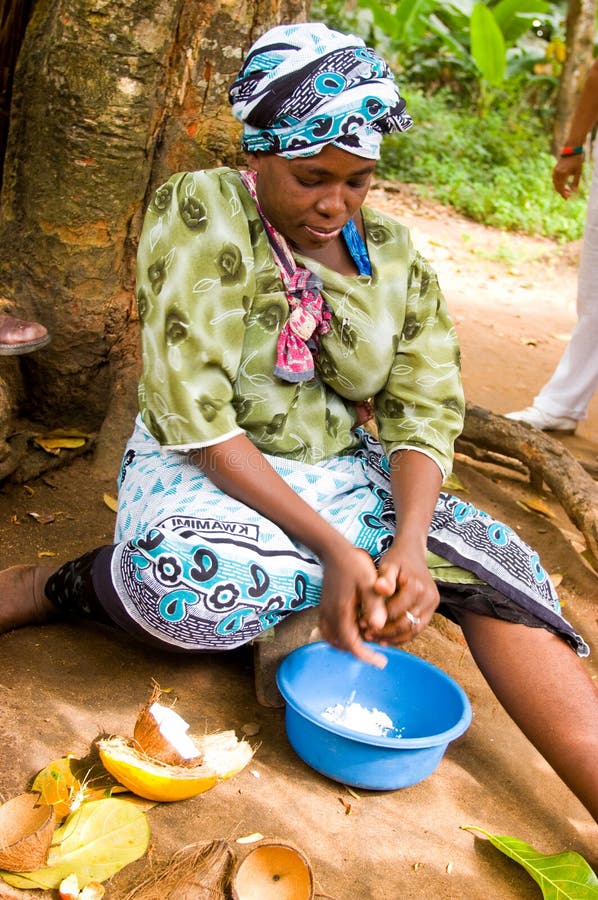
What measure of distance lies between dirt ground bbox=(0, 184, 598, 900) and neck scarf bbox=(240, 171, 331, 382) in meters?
0.80

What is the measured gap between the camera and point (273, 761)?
2.15 metres

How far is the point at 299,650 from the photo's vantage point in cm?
222

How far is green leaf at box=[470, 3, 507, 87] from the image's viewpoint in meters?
9.96

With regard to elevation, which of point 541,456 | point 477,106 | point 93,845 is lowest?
point 93,845

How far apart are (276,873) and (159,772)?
315 millimetres

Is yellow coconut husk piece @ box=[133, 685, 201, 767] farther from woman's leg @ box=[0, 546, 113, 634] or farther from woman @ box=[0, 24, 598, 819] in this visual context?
woman's leg @ box=[0, 546, 113, 634]

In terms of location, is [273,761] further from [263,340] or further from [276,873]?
[263,340]

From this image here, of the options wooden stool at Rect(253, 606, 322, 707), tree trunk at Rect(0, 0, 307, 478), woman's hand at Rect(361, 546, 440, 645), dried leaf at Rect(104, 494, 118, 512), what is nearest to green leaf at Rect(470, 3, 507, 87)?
tree trunk at Rect(0, 0, 307, 478)

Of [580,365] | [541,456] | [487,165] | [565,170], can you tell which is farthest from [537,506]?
[487,165]

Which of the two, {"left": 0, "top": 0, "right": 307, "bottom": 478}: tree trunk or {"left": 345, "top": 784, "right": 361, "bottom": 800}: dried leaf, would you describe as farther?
{"left": 0, "top": 0, "right": 307, "bottom": 478}: tree trunk

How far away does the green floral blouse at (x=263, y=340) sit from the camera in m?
2.10

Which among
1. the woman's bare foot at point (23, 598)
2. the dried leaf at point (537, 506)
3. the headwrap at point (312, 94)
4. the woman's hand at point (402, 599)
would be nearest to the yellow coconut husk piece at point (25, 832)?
the woman's bare foot at point (23, 598)

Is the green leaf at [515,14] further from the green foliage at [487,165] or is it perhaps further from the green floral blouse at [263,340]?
the green floral blouse at [263,340]

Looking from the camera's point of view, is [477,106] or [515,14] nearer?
[515,14]
